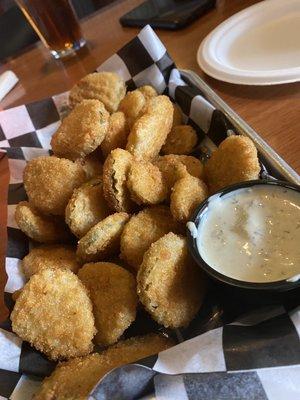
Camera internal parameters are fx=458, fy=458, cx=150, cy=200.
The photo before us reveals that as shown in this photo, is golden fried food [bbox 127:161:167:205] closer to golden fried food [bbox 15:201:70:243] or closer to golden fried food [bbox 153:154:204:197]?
golden fried food [bbox 153:154:204:197]

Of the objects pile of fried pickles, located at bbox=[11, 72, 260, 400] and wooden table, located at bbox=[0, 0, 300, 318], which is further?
wooden table, located at bbox=[0, 0, 300, 318]

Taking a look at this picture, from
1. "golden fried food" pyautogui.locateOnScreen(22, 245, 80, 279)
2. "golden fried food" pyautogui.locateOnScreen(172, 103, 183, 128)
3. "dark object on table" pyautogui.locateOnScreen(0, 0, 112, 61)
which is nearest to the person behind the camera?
"golden fried food" pyautogui.locateOnScreen(22, 245, 80, 279)

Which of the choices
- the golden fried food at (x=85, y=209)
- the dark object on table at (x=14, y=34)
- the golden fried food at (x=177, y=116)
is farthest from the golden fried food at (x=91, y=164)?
the dark object on table at (x=14, y=34)

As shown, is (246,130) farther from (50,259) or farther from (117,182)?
(50,259)

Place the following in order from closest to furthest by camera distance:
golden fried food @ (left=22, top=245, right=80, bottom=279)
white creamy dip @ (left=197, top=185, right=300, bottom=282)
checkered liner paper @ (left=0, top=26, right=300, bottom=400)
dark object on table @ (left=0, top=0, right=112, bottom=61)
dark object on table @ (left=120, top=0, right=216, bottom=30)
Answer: checkered liner paper @ (left=0, top=26, right=300, bottom=400) < white creamy dip @ (left=197, top=185, right=300, bottom=282) < golden fried food @ (left=22, top=245, right=80, bottom=279) < dark object on table @ (left=120, top=0, right=216, bottom=30) < dark object on table @ (left=0, top=0, right=112, bottom=61)

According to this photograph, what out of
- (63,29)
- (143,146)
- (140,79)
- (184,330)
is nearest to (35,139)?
(140,79)

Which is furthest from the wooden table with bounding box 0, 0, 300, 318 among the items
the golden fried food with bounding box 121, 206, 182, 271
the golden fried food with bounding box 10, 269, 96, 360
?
the golden fried food with bounding box 10, 269, 96, 360

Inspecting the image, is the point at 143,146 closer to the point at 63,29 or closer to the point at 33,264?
the point at 33,264
